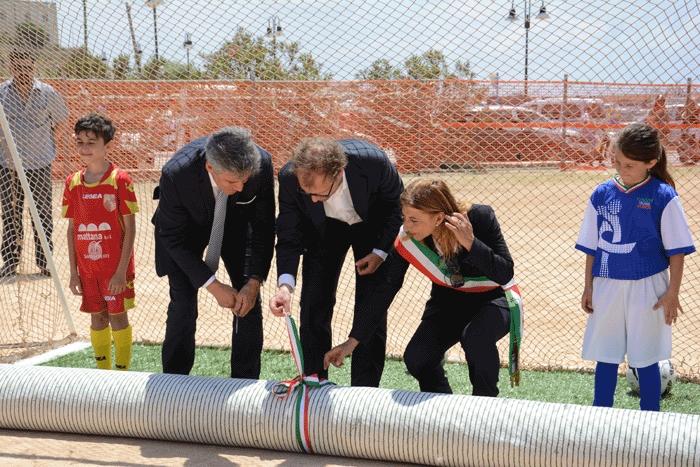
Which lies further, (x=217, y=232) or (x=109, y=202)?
(x=109, y=202)

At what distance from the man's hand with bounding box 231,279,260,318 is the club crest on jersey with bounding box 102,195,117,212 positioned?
1.24m

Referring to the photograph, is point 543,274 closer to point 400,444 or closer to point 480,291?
point 480,291

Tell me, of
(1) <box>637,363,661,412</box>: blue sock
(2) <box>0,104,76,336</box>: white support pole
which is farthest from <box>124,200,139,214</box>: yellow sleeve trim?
(1) <box>637,363,661,412</box>: blue sock

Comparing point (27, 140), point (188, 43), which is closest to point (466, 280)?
point (188, 43)

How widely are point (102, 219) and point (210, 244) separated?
955 millimetres

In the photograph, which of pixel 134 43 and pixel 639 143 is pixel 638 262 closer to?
pixel 639 143

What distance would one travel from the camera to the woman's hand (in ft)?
12.2

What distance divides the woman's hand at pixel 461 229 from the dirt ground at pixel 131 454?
1060mm

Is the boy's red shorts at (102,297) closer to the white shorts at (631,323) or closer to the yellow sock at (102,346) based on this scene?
the yellow sock at (102,346)

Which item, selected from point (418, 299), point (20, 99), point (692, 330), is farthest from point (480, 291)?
point (20, 99)

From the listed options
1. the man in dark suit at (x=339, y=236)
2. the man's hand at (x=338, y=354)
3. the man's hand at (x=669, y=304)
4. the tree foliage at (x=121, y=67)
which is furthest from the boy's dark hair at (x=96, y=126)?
the man's hand at (x=669, y=304)

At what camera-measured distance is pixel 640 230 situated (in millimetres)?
3992

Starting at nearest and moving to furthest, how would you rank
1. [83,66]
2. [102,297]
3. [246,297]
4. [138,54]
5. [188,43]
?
[246,297] → [102,297] → [188,43] → [138,54] → [83,66]

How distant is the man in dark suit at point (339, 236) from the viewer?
13.6 ft
